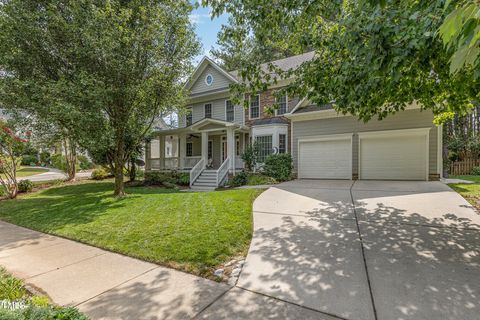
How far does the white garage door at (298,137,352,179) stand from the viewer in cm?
1253

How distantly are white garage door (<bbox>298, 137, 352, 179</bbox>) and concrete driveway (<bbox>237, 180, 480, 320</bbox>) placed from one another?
5781mm

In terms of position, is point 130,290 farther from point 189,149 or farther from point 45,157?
point 45,157

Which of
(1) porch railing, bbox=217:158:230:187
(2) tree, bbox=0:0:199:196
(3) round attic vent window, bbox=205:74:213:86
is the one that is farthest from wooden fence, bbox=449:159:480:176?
(2) tree, bbox=0:0:199:196

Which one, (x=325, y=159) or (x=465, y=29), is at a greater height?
(x=465, y=29)

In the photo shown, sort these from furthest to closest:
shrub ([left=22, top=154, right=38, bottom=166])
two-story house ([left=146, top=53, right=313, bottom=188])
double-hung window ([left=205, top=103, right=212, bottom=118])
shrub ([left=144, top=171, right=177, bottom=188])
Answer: shrub ([left=22, top=154, right=38, bottom=166]) < double-hung window ([left=205, top=103, right=212, bottom=118]) < shrub ([left=144, top=171, right=177, bottom=188]) < two-story house ([left=146, top=53, right=313, bottom=188])

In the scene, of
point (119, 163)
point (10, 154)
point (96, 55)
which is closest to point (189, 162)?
point (119, 163)

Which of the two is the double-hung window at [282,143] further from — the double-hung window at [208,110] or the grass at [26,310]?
the grass at [26,310]

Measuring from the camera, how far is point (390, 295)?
2857 millimetres

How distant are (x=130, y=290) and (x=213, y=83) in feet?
53.1

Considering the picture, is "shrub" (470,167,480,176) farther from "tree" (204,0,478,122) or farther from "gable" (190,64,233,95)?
"gable" (190,64,233,95)

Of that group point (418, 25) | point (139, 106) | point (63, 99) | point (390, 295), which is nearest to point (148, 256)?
point (390, 295)

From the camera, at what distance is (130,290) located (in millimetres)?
3146

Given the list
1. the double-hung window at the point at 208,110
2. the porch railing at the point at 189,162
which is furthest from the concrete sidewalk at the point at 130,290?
the double-hung window at the point at 208,110

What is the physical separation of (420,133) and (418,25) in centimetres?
957
